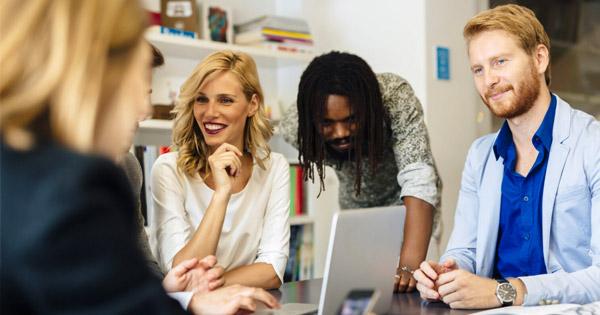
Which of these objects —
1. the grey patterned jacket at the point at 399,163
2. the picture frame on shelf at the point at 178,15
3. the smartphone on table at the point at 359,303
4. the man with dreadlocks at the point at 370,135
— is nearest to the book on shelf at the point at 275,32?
the picture frame on shelf at the point at 178,15

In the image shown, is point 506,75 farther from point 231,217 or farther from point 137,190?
point 137,190

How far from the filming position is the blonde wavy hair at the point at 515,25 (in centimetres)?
182

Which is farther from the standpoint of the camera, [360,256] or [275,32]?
[275,32]

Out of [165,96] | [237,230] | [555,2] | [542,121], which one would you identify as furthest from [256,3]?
[542,121]

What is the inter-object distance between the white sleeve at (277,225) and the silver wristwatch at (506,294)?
67cm

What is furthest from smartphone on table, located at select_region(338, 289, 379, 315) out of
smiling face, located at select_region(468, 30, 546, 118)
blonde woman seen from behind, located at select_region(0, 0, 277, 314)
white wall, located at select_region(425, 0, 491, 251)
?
white wall, located at select_region(425, 0, 491, 251)

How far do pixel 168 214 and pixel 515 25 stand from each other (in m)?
1.12

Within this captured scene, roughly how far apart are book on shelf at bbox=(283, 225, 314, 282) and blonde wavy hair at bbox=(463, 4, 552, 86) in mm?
1920

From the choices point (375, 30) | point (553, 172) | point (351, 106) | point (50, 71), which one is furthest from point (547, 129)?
point (375, 30)

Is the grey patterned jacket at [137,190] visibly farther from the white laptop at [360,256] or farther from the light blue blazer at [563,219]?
the light blue blazer at [563,219]

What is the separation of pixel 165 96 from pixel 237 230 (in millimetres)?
1395

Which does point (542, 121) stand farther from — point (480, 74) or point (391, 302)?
point (391, 302)

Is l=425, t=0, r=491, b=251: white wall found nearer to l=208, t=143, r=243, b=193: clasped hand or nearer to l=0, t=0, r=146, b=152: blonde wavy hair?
l=208, t=143, r=243, b=193: clasped hand

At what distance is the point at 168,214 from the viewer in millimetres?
1977
